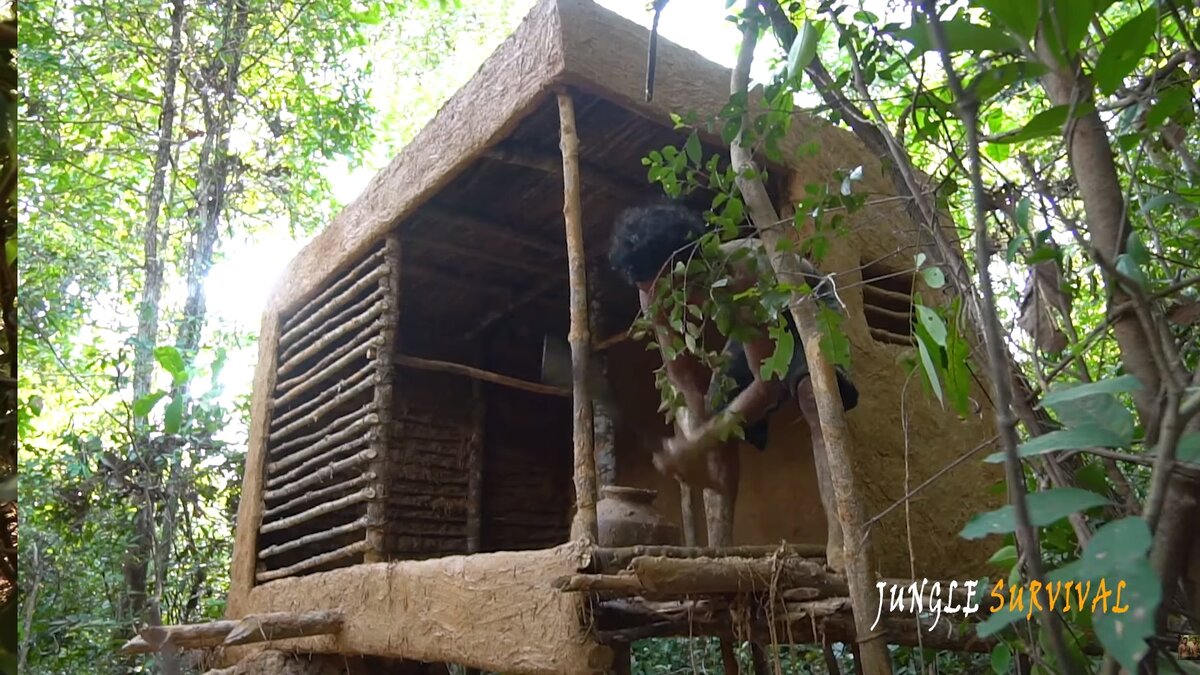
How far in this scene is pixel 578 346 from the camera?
8.30 feet

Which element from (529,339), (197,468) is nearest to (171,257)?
(197,468)

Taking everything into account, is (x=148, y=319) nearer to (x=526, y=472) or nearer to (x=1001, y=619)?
(x=526, y=472)

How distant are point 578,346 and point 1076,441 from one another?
1.82m

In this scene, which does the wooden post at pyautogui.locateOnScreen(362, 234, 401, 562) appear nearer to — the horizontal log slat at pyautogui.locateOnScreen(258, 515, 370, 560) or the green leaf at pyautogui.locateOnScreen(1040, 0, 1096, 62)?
the horizontal log slat at pyautogui.locateOnScreen(258, 515, 370, 560)

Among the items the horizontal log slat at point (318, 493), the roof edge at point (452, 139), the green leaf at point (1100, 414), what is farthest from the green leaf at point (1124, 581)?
the horizontal log slat at point (318, 493)

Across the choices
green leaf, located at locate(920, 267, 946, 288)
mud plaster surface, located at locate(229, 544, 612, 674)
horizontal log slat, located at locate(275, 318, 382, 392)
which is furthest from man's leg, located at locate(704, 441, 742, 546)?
horizontal log slat, located at locate(275, 318, 382, 392)

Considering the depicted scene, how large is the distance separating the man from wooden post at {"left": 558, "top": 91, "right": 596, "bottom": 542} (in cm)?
30

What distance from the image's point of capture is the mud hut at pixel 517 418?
94.7 inches

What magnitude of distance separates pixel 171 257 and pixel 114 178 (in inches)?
29.2

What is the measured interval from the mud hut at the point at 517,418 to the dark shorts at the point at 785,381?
0.19 m

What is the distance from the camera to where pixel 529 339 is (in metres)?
5.57

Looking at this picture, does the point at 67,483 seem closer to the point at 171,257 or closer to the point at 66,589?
the point at 66,589

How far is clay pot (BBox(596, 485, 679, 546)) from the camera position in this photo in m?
2.73

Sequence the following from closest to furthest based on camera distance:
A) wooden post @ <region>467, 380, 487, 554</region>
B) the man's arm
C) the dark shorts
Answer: the dark shorts, the man's arm, wooden post @ <region>467, 380, 487, 554</region>
